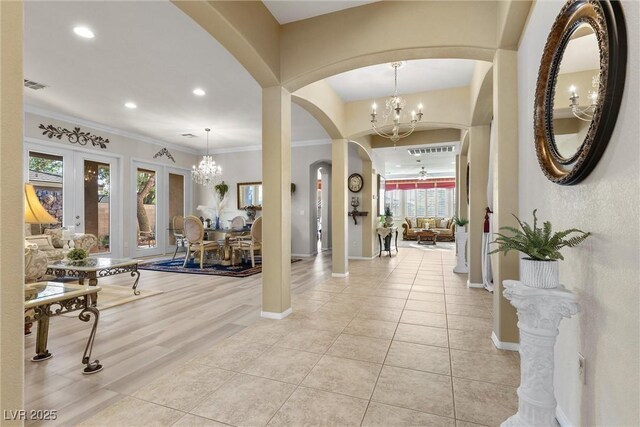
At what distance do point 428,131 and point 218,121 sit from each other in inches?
184

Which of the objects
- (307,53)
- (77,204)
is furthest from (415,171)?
(77,204)

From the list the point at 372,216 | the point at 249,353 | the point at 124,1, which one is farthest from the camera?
the point at 372,216

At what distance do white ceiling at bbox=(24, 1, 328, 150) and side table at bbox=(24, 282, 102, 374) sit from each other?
254cm

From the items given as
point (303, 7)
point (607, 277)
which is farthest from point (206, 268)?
point (607, 277)

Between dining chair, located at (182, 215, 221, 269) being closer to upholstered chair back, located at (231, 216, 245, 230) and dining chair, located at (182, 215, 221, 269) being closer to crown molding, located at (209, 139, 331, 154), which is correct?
upholstered chair back, located at (231, 216, 245, 230)

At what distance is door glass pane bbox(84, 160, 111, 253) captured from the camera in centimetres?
646

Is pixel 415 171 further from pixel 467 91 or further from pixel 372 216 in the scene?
pixel 467 91

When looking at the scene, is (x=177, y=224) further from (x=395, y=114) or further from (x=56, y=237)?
(x=395, y=114)

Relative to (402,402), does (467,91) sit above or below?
above

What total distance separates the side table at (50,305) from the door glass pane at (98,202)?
5.02 m

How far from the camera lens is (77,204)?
6.21 meters

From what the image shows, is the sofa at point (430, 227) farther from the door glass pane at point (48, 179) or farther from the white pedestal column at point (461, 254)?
the door glass pane at point (48, 179)

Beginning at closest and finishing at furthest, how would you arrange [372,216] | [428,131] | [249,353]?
[249,353], [428,131], [372,216]

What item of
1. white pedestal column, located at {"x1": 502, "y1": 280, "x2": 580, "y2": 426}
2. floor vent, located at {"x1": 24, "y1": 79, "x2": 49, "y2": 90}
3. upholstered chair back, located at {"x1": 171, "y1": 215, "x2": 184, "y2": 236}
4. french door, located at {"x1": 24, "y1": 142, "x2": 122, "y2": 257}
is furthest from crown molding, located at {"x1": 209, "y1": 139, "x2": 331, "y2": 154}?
white pedestal column, located at {"x1": 502, "y1": 280, "x2": 580, "y2": 426}
